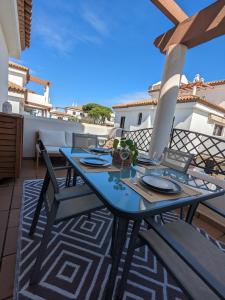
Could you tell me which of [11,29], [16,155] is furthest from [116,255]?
[11,29]

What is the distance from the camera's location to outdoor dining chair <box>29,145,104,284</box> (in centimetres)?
102

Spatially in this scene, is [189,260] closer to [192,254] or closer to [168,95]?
[192,254]

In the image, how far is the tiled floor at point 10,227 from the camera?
1.06m

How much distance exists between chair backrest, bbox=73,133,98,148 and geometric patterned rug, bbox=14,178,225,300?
40.3 inches

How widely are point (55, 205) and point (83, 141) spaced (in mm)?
1353

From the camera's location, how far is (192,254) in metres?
0.94

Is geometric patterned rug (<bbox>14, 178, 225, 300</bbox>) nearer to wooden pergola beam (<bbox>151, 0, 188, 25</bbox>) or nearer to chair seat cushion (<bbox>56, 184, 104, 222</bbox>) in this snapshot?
chair seat cushion (<bbox>56, 184, 104, 222</bbox>)

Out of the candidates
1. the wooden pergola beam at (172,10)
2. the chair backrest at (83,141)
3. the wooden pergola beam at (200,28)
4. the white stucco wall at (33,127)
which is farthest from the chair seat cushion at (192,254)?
the white stucco wall at (33,127)

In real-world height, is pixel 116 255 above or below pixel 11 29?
below

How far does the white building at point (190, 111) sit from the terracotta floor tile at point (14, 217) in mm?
7673

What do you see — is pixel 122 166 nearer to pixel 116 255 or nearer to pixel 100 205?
pixel 100 205

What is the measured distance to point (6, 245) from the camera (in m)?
1.32

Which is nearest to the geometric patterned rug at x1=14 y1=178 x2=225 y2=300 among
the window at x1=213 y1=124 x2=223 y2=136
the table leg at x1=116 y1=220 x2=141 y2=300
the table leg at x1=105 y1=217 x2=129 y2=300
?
the table leg at x1=116 y1=220 x2=141 y2=300

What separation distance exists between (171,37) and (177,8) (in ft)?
1.19
